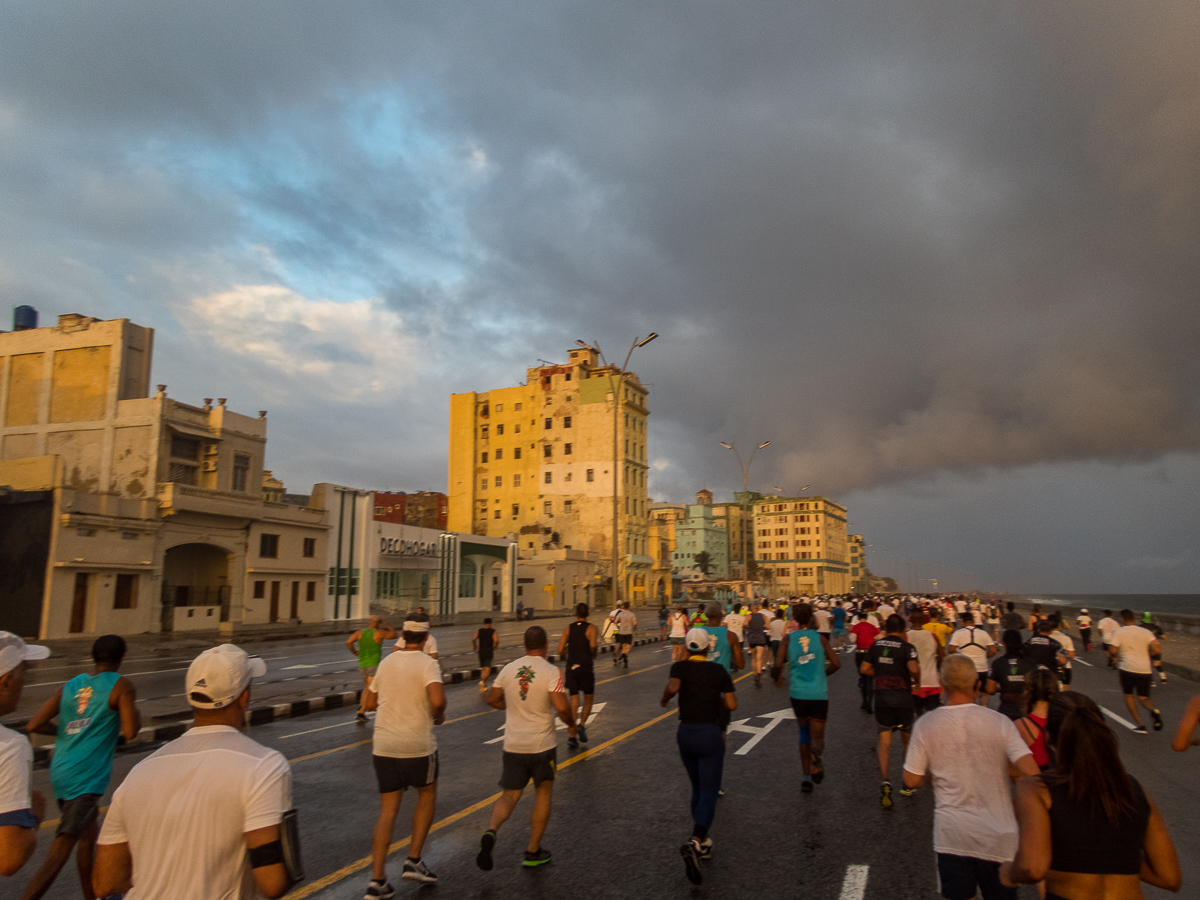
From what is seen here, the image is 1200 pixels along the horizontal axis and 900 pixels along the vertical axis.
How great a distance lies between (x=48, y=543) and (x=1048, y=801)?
1447 inches

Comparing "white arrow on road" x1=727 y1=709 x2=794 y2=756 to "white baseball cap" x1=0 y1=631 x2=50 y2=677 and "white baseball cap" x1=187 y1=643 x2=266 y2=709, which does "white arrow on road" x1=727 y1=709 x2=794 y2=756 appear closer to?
"white baseball cap" x1=0 y1=631 x2=50 y2=677

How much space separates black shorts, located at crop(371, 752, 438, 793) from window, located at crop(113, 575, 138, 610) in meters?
33.7

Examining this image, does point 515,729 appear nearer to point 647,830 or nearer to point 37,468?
point 647,830

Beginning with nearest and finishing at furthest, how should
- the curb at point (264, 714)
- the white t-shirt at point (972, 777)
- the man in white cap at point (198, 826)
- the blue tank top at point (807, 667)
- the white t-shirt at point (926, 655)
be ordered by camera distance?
the man in white cap at point (198, 826) < the white t-shirt at point (972, 777) < the blue tank top at point (807, 667) < the white t-shirt at point (926, 655) < the curb at point (264, 714)

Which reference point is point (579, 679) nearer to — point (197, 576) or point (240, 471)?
point (197, 576)

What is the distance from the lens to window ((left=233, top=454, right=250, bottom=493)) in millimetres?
42562

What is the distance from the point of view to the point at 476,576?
63.9m

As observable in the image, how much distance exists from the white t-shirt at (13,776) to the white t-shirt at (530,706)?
329 cm

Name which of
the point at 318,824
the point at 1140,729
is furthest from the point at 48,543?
the point at 1140,729

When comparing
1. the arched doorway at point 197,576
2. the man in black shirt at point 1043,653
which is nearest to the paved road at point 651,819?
the man in black shirt at point 1043,653

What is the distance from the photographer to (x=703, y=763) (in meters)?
6.46

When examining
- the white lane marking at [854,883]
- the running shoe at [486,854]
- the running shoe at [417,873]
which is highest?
the running shoe at [486,854]

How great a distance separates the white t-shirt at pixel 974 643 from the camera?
33.0ft

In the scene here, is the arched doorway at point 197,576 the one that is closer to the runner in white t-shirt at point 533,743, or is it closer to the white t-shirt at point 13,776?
the runner in white t-shirt at point 533,743
